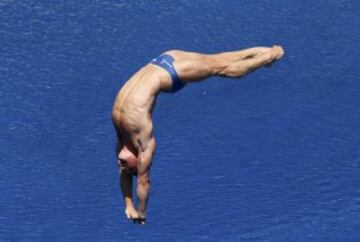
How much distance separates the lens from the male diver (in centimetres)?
753

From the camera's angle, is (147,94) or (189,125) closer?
(147,94)

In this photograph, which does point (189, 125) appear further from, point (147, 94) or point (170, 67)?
point (147, 94)

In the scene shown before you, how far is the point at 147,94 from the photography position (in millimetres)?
7594

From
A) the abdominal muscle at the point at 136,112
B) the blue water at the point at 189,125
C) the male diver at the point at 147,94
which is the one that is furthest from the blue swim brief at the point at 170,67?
the blue water at the point at 189,125

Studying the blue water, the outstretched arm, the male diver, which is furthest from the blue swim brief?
the blue water

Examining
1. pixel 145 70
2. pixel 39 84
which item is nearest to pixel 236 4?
pixel 39 84

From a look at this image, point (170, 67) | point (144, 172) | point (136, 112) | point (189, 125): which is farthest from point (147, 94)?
point (189, 125)

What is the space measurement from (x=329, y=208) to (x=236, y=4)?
4712 millimetres

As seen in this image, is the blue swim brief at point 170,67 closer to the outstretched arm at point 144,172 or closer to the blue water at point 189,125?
the outstretched arm at point 144,172

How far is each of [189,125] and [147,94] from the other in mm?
5515

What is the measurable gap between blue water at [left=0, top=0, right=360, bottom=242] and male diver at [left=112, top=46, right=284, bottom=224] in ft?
14.1

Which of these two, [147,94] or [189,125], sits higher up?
[189,125]

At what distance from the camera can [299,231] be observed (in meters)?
12.0

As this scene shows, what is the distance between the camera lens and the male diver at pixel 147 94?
7531 millimetres
